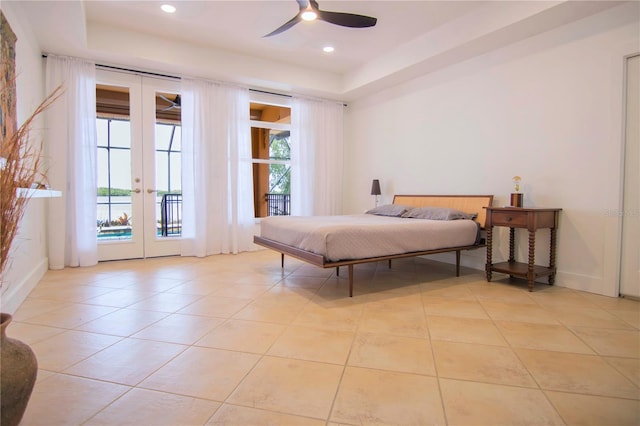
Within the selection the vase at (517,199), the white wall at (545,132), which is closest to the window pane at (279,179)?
the white wall at (545,132)

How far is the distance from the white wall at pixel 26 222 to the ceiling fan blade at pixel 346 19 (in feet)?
8.03

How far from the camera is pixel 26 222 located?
2996 millimetres

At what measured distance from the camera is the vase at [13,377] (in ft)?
3.51

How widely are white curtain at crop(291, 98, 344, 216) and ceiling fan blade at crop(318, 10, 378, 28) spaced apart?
2.51 meters

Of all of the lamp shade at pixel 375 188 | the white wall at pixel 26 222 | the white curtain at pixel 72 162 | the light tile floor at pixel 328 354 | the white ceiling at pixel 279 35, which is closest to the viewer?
the light tile floor at pixel 328 354

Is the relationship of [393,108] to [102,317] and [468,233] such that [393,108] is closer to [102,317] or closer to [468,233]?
[468,233]

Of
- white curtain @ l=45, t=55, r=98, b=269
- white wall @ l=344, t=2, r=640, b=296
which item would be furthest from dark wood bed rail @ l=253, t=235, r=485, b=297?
white curtain @ l=45, t=55, r=98, b=269

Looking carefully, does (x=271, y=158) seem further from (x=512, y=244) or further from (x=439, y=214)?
(x=512, y=244)

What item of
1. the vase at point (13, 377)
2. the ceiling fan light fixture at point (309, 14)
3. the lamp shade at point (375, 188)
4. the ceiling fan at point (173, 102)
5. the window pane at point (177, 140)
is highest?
the ceiling fan light fixture at point (309, 14)

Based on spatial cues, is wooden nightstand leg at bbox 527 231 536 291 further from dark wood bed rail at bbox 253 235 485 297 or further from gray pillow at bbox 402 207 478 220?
gray pillow at bbox 402 207 478 220

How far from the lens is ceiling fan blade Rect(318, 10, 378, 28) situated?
2.91 m

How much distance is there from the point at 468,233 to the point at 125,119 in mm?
4555

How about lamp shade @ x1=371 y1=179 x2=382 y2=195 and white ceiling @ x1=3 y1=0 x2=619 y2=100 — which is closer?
white ceiling @ x1=3 y1=0 x2=619 y2=100

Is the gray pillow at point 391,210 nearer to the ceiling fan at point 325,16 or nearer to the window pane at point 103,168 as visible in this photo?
the ceiling fan at point 325,16
